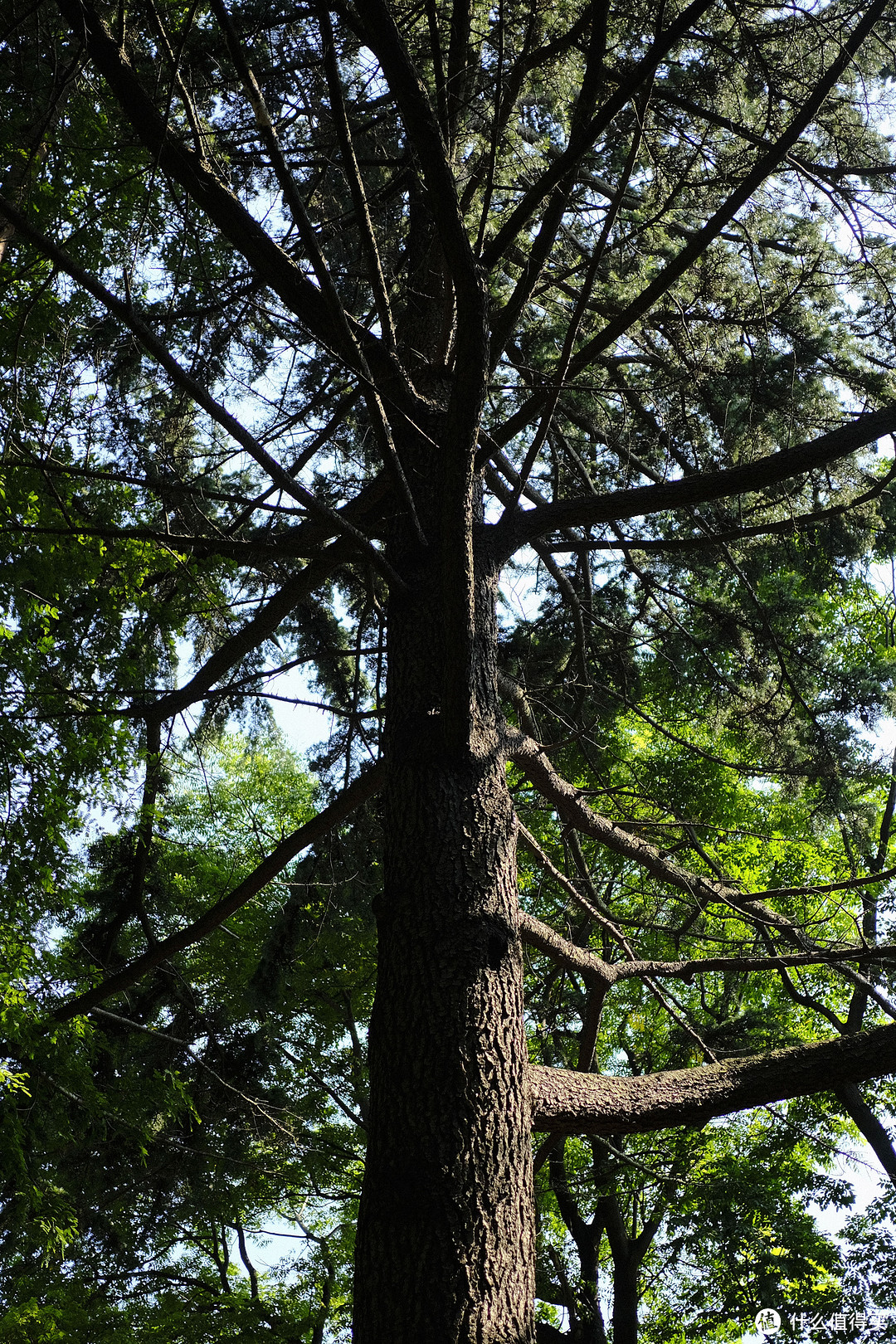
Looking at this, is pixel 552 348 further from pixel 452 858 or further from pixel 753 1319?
pixel 753 1319

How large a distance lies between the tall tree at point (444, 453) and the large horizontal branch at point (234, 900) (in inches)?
1.1

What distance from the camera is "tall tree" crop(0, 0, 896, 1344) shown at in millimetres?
2789

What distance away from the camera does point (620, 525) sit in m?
6.60

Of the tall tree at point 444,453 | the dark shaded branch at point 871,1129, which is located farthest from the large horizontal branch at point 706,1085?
the dark shaded branch at point 871,1129

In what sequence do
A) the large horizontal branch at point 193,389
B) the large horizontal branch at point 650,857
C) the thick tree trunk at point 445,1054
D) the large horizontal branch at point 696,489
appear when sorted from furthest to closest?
the large horizontal branch at point 650,857 → the large horizontal branch at point 696,489 → the large horizontal branch at point 193,389 → the thick tree trunk at point 445,1054

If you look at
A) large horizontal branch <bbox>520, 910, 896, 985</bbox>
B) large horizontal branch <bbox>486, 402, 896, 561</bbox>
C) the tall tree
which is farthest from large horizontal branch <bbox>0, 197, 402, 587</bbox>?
large horizontal branch <bbox>520, 910, 896, 985</bbox>

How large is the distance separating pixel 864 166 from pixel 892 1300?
8397mm

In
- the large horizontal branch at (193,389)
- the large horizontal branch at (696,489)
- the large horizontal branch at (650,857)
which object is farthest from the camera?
the large horizontal branch at (650,857)

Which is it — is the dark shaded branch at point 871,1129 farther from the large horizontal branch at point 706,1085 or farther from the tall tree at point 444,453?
the large horizontal branch at point 706,1085

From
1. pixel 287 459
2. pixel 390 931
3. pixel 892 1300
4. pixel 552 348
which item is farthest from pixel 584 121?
pixel 892 1300

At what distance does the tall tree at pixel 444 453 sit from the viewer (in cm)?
279

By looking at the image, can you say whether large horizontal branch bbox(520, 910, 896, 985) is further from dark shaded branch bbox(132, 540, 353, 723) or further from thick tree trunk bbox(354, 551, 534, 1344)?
dark shaded branch bbox(132, 540, 353, 723)

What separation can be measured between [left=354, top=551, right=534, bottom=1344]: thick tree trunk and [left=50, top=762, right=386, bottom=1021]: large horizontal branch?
2.29ft

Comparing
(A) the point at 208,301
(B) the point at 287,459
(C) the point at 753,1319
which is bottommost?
(C) the point at 753,1319
